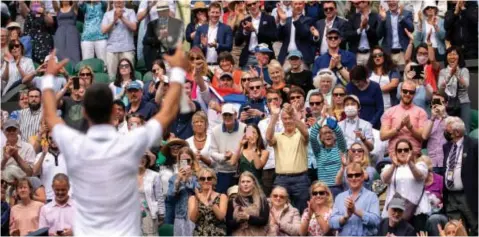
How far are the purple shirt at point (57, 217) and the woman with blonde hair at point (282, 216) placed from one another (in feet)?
6.10

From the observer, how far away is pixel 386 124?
15.2 m

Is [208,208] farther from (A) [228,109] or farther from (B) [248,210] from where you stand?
(A) [228,109]

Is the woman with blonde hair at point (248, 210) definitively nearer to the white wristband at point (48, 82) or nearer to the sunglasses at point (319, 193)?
the sunglasses at point (319, 193)

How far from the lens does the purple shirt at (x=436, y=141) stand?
15.1 m

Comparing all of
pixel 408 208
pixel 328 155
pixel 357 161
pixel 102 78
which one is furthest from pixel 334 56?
pixel 408 208

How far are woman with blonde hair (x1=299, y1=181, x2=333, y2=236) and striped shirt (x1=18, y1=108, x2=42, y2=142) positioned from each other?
4250mm

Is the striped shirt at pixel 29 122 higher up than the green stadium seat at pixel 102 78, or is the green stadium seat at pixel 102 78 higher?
the green stadium seat at pixel 102 78

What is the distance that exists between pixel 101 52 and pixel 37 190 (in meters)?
4.43

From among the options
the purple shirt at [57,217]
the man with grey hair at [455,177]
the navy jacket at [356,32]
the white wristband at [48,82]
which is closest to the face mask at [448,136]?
the man with grey hair at [455,177]

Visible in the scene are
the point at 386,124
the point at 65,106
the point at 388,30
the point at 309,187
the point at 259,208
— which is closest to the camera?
the point at 259,208

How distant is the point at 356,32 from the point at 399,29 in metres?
0.61

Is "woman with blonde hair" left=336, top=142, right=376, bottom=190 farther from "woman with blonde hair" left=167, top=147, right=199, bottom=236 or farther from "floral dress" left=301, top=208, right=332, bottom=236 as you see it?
"woman with blonde hair" left=167, top=147, right=199, bottom=236

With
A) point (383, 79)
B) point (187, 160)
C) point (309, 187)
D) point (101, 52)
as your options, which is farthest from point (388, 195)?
point (101, 52)

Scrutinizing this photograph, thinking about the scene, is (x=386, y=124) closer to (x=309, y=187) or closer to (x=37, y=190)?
(x=309, y=187)
